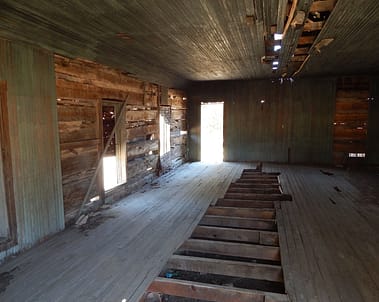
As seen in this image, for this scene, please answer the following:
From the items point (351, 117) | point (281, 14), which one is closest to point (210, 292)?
point (281, 14)

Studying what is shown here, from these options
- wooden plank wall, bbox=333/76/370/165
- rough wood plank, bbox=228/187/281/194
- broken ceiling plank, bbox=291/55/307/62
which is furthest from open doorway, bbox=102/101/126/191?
wooden plank wall, bbox=333/76/370/165

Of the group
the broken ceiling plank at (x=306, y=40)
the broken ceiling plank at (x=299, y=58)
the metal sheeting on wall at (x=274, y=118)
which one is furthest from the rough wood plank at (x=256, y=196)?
the metal sheeting on wall at (x=274, y=118)

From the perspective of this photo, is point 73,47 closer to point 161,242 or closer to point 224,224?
point 161,242

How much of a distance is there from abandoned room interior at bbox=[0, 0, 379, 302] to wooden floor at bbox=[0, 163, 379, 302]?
0.8 inches

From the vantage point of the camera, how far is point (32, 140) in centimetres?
344

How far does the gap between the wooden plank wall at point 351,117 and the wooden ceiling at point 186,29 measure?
279cm

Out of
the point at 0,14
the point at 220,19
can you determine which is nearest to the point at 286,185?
the point at 220,19

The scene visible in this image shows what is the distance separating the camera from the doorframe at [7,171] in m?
3.08

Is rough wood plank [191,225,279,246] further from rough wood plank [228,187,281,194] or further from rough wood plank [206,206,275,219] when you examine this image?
rough wood plank [228,187,281,194]

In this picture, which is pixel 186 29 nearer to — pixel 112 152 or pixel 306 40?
pixel 306 40

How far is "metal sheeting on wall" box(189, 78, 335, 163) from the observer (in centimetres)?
876

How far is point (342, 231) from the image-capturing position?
3.69 metres

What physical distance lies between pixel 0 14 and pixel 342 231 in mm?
4725

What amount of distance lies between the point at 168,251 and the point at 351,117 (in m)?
7.78
